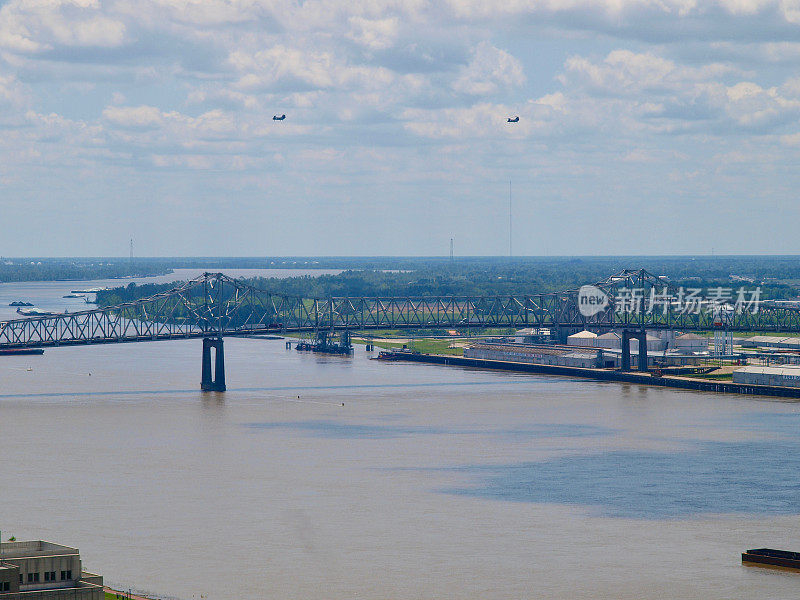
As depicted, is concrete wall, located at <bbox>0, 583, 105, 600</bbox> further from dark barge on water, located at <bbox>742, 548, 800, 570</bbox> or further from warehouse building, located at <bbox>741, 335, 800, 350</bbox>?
warehouse building, located at <bbox>741, 335, 800, 350</bbox>

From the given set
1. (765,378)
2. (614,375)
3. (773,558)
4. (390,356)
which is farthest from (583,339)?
(773,558)

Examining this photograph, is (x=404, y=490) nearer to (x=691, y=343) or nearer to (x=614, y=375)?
(x=614, y=375)

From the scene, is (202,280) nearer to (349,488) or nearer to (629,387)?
(629,387)

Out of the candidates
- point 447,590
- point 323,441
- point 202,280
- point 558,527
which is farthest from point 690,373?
point 447,590

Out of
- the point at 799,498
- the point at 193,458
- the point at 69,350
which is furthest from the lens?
the point at 69,350

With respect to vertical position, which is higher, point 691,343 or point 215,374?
point 691,343

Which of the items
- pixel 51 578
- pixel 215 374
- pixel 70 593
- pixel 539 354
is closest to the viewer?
pixel 70 593

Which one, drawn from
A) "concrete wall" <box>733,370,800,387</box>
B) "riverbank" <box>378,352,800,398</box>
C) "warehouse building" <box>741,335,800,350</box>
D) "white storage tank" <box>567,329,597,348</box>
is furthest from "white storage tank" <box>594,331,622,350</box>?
"concrete wall" <box>733,370,800,387</box>
